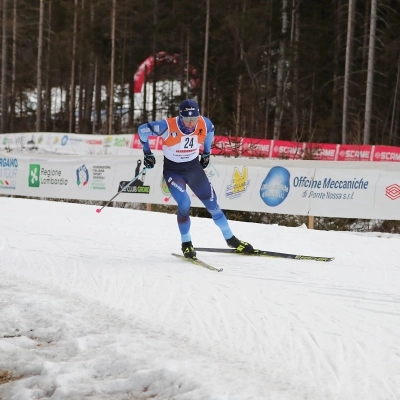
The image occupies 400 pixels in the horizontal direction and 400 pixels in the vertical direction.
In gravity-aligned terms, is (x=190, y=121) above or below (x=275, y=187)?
above

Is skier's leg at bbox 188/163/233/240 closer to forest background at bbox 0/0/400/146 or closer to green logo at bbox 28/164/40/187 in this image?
green logo at bbox 28/164/40/187

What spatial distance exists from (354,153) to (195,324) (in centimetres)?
1631

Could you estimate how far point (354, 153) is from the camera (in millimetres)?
19688

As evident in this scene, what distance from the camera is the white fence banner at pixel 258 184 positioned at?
10.9 meters

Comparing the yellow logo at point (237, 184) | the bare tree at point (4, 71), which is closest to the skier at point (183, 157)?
the yellow logo at point (237, 184)

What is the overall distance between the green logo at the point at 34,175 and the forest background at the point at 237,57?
34.4 feet

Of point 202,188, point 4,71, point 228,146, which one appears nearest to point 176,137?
point 202,188

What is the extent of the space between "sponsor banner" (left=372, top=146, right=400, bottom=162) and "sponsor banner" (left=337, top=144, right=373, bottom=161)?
0.24m

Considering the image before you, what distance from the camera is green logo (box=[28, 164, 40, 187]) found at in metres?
15.0

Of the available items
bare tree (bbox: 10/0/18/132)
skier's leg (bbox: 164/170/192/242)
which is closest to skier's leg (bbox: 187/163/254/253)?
skier's leg (bbox: 164/170/192/242)

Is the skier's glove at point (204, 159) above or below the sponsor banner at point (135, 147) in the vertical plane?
below

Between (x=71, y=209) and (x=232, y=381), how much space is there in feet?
30.0

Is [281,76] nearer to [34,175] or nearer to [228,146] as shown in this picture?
[228,146]

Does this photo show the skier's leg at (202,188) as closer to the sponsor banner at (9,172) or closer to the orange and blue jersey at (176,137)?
the orange and blue jersey at (176,137)
